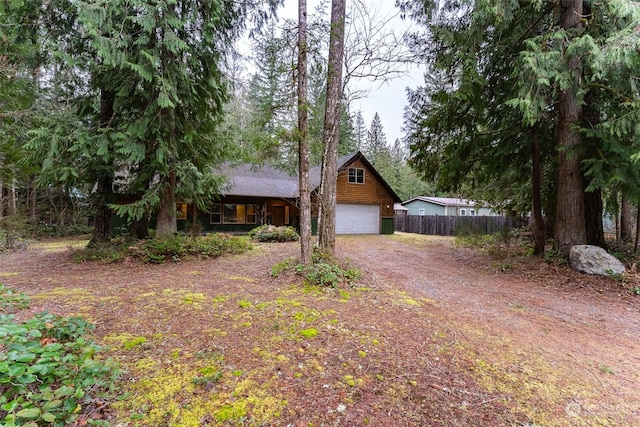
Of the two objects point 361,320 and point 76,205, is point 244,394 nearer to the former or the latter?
point 361,320

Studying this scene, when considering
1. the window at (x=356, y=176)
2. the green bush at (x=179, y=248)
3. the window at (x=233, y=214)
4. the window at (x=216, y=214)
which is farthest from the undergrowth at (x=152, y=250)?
the window at (x=356, y=176)

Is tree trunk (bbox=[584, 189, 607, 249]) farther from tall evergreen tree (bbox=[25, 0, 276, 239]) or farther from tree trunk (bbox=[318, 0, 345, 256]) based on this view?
tall evergreen tree (bbox=[25, 0, 276, 239])

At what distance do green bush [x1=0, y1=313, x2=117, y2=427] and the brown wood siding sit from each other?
15.0 m

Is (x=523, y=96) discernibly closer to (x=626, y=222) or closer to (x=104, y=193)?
(x=626, y=222)

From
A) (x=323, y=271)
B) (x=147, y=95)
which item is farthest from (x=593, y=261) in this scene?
(x=147, y=95)

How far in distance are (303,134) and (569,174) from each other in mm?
6275

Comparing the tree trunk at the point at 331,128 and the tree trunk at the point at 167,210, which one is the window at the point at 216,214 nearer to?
the tree trunk at the point at 167,210

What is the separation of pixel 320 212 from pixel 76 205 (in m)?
16.5

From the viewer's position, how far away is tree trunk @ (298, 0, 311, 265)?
218 inches

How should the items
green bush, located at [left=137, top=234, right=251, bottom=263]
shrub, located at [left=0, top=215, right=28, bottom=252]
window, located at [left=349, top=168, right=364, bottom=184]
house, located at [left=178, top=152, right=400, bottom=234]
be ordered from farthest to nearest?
window, located at [left=349, top=168, right=364, bottom=184], house, located at [left=178, top=152, right=400, bottom=234], shrub, located at [left=0, top=215, right=28, bottom=252], green bush, located at [left=137, top=234, right=251, bottom=263]

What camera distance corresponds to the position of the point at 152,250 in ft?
24.0

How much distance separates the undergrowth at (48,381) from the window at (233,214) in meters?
14.1

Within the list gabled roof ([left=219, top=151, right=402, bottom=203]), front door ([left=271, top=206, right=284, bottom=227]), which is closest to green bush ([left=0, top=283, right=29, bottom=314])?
gabled roof ([left=219, top=151, right=402, bottom=203])

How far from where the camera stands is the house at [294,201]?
53.5 feet
